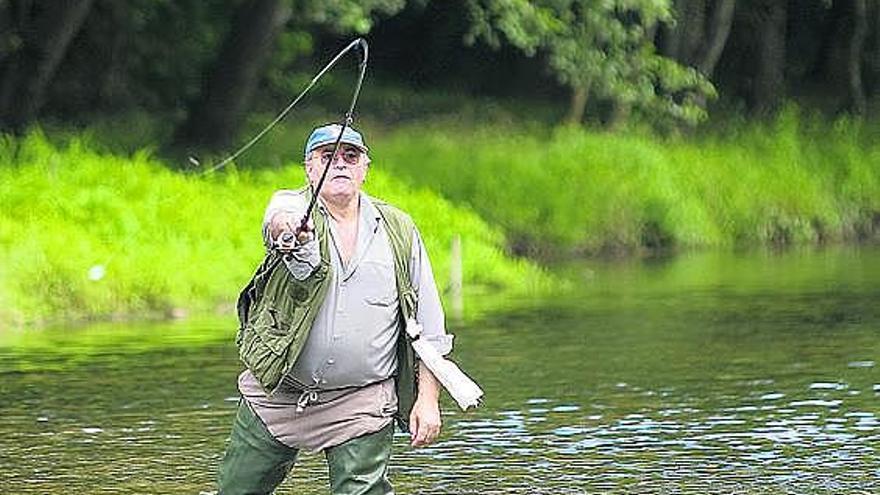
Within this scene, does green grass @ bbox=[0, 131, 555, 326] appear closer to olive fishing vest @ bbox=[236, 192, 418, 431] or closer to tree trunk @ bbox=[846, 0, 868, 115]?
olive fishing vest @ bbox=[236, 192, 418, 431]

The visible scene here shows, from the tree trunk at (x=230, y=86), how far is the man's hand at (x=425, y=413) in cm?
2280

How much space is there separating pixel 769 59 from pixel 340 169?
38023 mm

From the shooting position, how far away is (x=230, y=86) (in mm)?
31609

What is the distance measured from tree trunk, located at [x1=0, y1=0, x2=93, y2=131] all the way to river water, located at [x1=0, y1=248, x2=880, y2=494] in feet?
28.5

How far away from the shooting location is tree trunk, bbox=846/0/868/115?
44156 millimetres

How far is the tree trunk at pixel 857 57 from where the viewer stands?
145 feet

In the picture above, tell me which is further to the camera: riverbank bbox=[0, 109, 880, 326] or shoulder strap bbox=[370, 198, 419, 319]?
riverbank bbox=[0, 109, 880, 326]

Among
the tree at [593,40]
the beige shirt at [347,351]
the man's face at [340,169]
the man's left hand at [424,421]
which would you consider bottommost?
the man's left hand at [424,421]

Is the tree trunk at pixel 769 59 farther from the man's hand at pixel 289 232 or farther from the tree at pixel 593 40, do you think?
the man's hand at pixel 289 232

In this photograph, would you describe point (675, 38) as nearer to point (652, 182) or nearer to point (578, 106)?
point (578, 106)

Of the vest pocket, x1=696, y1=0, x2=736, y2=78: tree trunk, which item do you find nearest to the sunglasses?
the vest pocket

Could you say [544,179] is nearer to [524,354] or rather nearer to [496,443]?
[524,354]

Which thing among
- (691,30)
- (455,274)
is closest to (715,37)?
(691,30)

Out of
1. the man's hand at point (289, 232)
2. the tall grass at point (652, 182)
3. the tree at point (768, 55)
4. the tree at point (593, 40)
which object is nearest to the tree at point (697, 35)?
the tree at point (768, 55)
